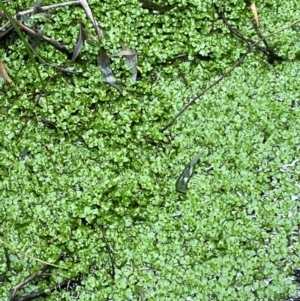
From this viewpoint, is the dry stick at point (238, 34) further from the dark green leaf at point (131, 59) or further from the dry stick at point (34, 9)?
the dry stick at point (34, 9)

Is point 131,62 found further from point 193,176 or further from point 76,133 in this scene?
point 193,176

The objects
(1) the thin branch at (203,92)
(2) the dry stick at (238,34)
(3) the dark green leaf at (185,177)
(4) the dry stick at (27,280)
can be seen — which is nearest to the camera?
(4) the dry stick at (27,280)

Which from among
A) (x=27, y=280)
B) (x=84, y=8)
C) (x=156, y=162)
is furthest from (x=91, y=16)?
(x=27, y=280)

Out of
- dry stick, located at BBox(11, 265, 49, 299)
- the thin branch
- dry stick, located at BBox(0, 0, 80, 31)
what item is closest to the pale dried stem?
dry stick, located at BBox(0, 0, 80, 31)

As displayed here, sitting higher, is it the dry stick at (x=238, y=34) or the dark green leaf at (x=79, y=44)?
the dry stick at (x=238, y=34)

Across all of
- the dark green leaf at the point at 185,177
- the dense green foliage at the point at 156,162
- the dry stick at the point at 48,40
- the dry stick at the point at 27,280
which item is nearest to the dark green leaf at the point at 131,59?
the dense green foliage at the point at 156,162

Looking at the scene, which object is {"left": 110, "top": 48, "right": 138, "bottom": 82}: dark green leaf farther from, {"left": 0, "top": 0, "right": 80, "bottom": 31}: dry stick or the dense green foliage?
{"left": 0, "top": 0, "right": 80, "bottom": 31}: dry stick

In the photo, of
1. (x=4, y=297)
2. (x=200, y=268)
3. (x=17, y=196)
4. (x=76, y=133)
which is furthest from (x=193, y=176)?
(x=4, y=297)

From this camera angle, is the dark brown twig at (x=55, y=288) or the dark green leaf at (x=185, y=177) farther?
the dark green leaf at (x=185, y=177)

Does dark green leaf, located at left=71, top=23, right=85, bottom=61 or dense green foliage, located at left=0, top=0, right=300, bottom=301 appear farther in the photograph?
dark green leaf, located at left=71, top=23, right=85, bottom=61
